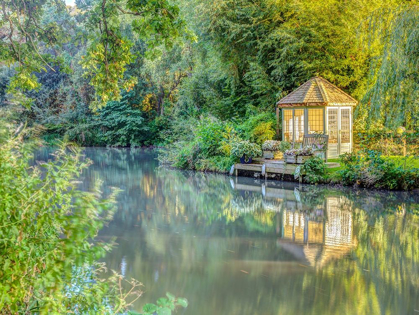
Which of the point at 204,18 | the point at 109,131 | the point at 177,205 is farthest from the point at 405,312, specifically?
the point at 109,131

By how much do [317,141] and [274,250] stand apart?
9.49 metres

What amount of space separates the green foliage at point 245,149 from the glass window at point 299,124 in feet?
6.28

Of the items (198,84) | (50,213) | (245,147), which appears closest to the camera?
(50,213)

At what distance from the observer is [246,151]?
16.2m

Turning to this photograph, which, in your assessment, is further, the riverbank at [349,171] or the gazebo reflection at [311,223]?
the riverbank at [349,171]

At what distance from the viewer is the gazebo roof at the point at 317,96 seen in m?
16.7

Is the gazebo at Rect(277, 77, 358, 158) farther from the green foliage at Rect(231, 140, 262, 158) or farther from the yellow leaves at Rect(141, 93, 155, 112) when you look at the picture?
the yellow leaves at Rect(141, 93, 155, 112)

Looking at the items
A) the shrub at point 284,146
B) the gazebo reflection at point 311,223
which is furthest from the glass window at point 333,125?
the gazebo reflection at point 311,223

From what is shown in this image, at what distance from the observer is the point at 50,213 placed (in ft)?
9.40

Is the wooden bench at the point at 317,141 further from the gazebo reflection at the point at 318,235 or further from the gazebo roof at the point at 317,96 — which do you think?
the gazebo reflection at the point at 318,235

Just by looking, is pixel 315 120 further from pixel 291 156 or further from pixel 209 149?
pixel 209 149

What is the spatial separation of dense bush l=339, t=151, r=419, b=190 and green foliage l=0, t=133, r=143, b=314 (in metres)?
10.8

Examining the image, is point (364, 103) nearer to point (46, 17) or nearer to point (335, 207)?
point (335, 207)

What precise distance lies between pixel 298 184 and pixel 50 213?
39.1 ft
